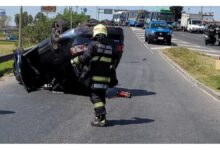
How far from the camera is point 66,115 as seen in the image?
34.8 ft

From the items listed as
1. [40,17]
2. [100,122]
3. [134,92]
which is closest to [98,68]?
[100,122]

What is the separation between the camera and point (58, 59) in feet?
44.5

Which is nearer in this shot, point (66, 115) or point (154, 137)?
point (154, 137)

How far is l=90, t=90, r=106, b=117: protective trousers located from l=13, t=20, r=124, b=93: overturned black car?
330 centimetres

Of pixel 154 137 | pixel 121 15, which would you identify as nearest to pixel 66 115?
pixel 154 137

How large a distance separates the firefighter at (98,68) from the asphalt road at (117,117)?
1.17ft

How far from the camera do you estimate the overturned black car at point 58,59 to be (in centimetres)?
1334

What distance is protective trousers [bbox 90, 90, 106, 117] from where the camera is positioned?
31.4ft

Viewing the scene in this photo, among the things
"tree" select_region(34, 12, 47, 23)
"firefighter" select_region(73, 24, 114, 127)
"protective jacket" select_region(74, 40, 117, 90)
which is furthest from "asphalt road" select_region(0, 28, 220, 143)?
"tree" select_region(34, 12, 47, 23)

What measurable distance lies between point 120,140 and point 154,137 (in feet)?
2.12

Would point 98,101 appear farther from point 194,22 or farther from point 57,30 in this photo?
point 194,22

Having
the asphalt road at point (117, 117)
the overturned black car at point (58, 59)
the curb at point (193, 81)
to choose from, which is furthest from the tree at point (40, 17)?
the overturned black car at point (58, 59)
